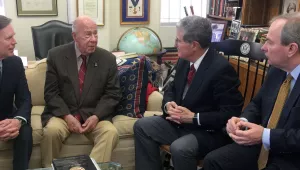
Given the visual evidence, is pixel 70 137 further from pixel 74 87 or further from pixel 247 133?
pixel 247 133

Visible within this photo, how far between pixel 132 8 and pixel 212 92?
2.43 meters

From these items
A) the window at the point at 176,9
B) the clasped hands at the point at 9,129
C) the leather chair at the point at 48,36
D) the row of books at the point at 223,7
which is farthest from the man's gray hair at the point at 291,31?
the window at the point at 176,9

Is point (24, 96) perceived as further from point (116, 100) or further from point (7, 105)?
point (116, 100)

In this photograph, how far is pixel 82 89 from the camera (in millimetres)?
2428

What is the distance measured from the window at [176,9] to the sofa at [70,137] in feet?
7.82

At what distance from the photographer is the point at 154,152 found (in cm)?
221

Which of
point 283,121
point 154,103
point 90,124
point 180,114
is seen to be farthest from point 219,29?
point 283,121

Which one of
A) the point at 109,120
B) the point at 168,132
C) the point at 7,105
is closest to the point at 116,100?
the point at 109,120

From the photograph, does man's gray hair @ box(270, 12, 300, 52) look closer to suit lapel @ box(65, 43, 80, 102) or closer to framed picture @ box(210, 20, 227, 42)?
suit lapel @ box(65, 43, 80, 102)

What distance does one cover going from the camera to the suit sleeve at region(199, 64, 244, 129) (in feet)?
6.63

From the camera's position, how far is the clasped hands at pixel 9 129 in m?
2.02

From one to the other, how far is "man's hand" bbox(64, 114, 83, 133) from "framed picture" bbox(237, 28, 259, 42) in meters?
1.87

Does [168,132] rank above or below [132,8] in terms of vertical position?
below

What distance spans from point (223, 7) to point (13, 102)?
2.89 m
